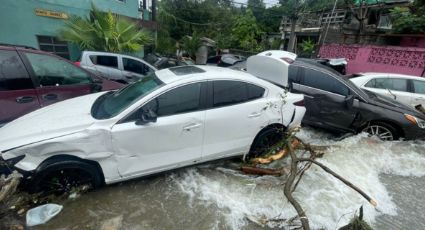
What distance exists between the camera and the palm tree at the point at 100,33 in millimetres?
8297

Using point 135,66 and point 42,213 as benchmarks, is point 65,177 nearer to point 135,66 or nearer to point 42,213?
point 42,213

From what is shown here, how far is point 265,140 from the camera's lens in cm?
388

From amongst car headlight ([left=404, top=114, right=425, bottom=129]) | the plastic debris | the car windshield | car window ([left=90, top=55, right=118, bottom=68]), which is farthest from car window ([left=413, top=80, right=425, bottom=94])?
car window ([left=90, top=55, right=118, bottom=68])

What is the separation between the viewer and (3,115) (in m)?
3.31

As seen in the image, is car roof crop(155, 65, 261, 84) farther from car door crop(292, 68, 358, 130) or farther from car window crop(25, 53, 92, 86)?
car door crop(292, 68, 358, 130)

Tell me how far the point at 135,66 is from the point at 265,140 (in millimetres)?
5826

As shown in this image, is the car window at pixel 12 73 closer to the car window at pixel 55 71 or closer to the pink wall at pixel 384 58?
the car window at pixel 55 71

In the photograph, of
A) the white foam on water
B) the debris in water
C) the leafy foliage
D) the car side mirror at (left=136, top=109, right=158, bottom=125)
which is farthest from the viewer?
the leafy foliage

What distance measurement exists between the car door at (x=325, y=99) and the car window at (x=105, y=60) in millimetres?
5698

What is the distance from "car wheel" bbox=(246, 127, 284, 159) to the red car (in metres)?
3.10

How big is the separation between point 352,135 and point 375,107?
0.69 meters

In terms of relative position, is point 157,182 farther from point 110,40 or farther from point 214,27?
point 214,27

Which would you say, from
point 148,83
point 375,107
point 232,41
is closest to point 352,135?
point 375,107

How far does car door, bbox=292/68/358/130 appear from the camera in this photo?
477 cm
